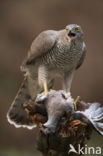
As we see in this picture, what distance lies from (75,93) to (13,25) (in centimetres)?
155

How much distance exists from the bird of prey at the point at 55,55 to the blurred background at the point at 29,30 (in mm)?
2350

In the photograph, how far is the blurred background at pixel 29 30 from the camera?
18.6 feet

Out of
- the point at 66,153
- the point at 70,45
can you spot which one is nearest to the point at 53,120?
the point at 66,153

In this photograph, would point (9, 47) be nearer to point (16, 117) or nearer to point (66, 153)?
point (16, 117)

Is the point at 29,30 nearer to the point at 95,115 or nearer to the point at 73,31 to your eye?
the point at 73,31

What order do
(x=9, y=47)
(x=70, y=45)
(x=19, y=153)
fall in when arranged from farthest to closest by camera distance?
(x=9, y=47) → (x=19, y=153) → (x=70, y=45)

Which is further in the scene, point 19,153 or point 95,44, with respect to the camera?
point 95,44

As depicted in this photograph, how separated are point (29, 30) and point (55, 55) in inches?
105

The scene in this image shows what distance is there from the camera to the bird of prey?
299 centimetres

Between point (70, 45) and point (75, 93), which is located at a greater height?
point (70, 45)

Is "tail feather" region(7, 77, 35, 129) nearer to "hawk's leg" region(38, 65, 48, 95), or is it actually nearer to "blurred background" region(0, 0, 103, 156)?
"hawk's leg" region(38, 65, 48, 95)

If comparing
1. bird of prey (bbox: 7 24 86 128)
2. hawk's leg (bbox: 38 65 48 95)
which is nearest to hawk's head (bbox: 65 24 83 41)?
bird of prey (bbox: 7 24 86 128)

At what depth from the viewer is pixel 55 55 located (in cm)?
308

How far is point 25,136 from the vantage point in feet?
19.5
